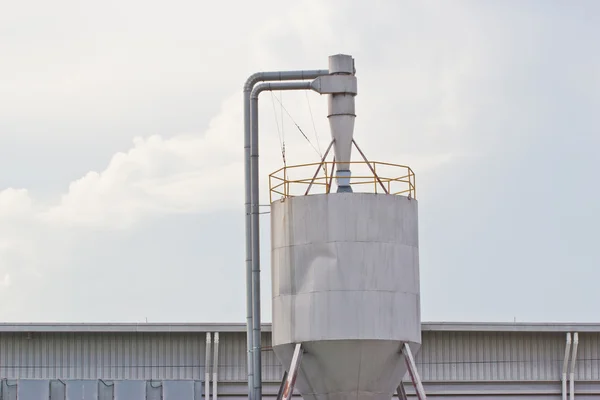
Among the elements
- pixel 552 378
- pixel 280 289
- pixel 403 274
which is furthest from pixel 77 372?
pixel 552 378

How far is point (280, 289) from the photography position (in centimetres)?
4103

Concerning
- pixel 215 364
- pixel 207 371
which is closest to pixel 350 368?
pixel 215 364

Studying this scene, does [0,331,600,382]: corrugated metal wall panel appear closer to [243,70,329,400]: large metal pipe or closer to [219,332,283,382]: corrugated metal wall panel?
[219,332,283,382]: corrugated metal wall panel

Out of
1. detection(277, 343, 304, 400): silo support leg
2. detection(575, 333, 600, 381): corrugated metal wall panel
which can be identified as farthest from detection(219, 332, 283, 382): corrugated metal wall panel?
detection(575, 333, 600, 381): corrugated metal wall panel

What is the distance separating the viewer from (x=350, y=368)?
1569 inches

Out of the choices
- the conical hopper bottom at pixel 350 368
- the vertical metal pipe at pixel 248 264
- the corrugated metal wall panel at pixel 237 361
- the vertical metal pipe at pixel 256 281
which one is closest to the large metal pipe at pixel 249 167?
the vertical metal pipe at pixel 248 264

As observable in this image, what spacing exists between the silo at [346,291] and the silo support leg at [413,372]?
0.13ft

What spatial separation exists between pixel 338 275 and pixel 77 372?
39.3 ft

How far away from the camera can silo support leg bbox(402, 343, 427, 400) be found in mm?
39562

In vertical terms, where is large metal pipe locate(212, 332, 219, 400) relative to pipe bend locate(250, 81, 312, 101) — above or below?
below

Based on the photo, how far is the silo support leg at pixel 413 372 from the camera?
39562mm

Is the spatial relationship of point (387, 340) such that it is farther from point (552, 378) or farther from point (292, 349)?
point (552, 378)

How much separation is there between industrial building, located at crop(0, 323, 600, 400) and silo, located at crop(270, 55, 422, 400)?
6.87 metres

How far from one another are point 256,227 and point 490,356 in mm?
10626
